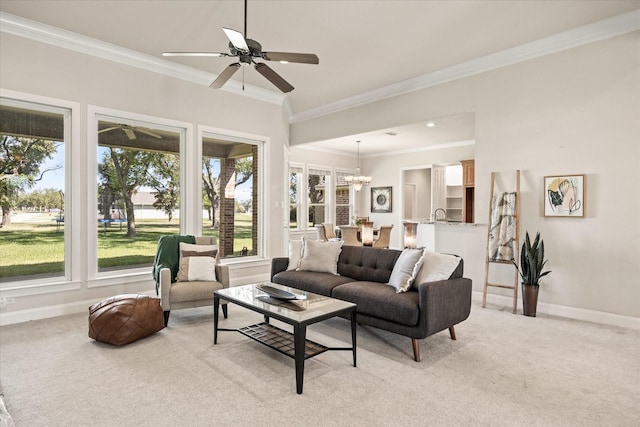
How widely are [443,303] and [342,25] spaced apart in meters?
2.92

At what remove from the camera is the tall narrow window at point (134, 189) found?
4.49 metres

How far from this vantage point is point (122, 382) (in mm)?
2434

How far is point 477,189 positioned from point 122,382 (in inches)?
170

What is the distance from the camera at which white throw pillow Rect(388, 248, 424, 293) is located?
3184mm

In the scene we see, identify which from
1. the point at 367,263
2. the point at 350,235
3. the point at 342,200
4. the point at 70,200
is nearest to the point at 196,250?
A: the point at 70,200

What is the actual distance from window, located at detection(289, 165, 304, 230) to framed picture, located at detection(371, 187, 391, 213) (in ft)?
7.25

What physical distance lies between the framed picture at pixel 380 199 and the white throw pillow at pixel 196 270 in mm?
6445

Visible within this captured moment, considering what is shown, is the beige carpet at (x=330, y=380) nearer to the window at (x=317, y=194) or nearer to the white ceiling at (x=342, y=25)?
the white ceiling at (x=342, y=25)

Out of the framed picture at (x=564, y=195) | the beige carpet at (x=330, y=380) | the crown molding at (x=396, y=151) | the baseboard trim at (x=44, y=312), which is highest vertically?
the crown molding at (x=396, y=151)

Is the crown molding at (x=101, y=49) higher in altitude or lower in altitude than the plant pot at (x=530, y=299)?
higher

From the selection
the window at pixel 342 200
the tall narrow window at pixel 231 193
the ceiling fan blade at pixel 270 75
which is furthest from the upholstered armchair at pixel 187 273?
the window at pixel 342 200

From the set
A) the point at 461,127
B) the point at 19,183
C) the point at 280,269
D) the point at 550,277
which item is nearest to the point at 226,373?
the point at 280,269

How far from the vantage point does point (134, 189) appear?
15.7ft

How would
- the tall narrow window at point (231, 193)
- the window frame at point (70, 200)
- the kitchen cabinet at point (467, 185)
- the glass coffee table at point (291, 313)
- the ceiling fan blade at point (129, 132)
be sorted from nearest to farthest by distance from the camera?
the glass coffee table at point (291, 313), the window frame at point (70, 200), the ceiling fan blade at point (129, 132), the tall narrow window at point (231, 193), the kitchen cabinet at point (467, 185)
